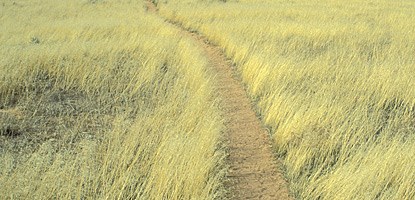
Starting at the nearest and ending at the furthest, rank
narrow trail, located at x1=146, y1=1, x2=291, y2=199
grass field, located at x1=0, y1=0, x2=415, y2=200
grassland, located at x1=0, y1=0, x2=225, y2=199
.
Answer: grassland, located at x1=0, y1=0, x2=225, y2=199
grass field, located at x1=0, y1=0, x2=415, y2=200
narrow trail, located at x1=146, y1=1, x2=291, y2=199

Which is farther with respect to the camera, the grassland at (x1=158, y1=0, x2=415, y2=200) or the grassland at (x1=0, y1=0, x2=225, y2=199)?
the grassland at (x1=158, y1=0, x2=415, y2=200)

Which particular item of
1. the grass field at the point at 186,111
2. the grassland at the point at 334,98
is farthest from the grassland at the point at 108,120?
the grassland at the point at 334,98

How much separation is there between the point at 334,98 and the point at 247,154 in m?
2.49

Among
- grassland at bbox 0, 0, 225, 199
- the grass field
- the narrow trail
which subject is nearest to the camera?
grassland at bbox 0, 0, 225, 199

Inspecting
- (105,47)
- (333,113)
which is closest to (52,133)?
(333,113)

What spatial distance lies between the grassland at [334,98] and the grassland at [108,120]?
1.03m

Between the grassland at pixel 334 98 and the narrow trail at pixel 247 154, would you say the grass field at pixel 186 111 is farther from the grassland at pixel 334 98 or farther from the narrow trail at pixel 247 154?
the narrow trail at pixel 247 154

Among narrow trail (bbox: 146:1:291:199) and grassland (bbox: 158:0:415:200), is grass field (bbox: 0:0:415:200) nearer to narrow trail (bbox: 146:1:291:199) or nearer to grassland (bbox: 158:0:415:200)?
grassland (bbox: 158:0:415:200)

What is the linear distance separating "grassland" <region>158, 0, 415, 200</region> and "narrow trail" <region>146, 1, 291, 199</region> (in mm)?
171

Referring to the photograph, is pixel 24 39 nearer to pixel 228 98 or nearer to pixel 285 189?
pixel 228 98

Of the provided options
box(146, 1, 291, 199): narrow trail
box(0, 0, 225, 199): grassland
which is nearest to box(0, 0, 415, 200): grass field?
box(0, 0, 225, 199): grassland

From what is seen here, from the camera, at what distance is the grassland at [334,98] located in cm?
421

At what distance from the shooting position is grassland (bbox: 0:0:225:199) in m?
Answer: 3.80

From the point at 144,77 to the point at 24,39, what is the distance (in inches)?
211
